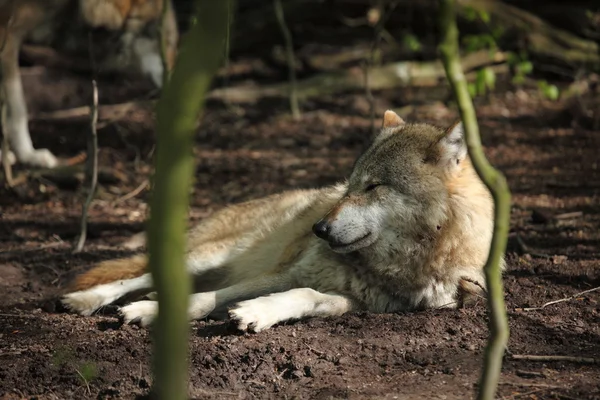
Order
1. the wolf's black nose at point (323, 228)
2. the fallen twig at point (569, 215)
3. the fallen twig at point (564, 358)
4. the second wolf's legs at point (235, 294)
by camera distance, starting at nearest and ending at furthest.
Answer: the fallen twig at point (564, 358) → the wolf's black nose at point (323, 228) → the second wolf's legs at point (235, 294) → the fallen twig at point (569, 215)

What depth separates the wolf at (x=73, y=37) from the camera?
7.49 m

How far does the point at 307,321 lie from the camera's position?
4.11 metres

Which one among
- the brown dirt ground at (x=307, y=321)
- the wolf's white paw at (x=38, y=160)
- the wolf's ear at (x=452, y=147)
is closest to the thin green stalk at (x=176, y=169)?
the brown dirt ground at (x=307, y=321)

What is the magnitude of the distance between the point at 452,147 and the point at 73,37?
7.29 m

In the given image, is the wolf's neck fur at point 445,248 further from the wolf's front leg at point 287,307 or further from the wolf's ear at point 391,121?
the wolf's ear at point 391,121

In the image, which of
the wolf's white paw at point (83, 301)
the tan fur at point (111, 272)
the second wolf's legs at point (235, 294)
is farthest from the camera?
the tan fur at point (111, 272)

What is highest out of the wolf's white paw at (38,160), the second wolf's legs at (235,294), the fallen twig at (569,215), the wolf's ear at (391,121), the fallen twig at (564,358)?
the wolf's ear at (391,121)

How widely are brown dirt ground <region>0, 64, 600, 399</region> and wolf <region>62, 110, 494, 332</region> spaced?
0.40 feet

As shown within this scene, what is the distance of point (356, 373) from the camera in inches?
137

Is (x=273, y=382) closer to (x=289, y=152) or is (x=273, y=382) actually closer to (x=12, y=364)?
(x=12, y=364)

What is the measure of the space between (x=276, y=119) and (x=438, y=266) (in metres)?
5.76

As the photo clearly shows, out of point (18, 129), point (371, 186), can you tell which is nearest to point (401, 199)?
point (371, 186)

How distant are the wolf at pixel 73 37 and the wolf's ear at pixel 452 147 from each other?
10.3 ft

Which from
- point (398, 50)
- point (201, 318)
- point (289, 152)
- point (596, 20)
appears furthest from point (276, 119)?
point (201, 318)
